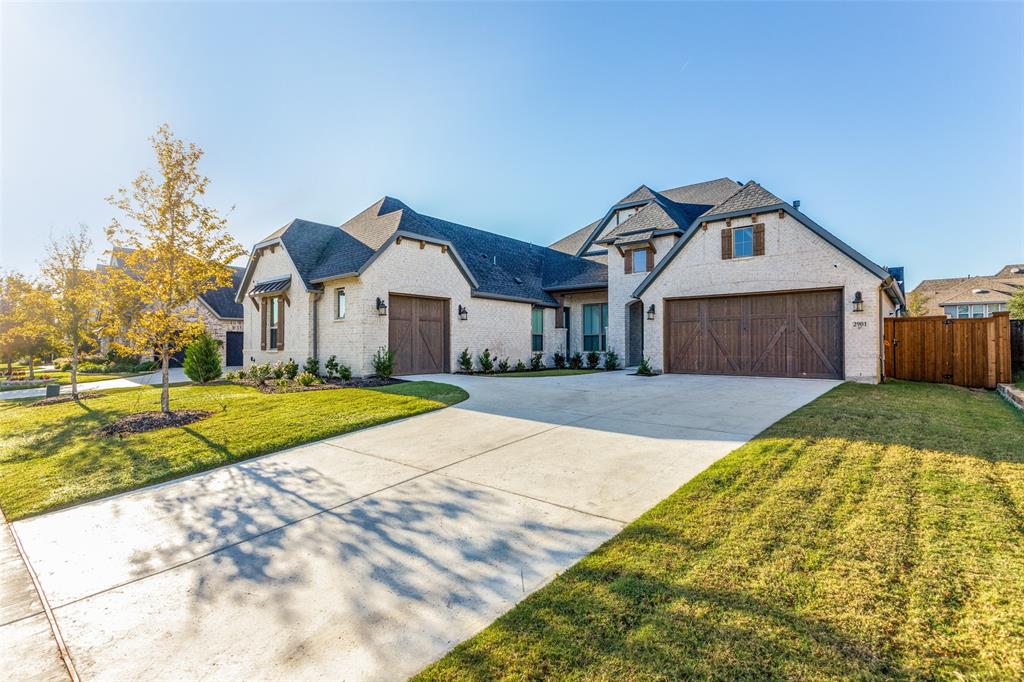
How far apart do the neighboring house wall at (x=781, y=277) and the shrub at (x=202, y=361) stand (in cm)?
1405

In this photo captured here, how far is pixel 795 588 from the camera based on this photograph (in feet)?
8.39

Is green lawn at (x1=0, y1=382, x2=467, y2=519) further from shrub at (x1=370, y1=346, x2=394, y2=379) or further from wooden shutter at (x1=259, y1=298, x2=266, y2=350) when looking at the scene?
wooden shutter at (x1=259, y1=298, x2=266, y2=350)

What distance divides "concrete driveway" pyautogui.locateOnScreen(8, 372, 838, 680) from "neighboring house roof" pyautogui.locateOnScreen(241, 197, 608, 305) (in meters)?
9.50

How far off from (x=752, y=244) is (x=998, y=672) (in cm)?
1297

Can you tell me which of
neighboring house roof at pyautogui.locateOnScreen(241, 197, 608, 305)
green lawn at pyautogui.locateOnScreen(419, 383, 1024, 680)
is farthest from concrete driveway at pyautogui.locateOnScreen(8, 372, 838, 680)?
neighboring house roof at pyautogui.locateOnScreen(241, 197, 608, 305)

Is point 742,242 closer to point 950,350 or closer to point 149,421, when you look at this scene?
point 950,350

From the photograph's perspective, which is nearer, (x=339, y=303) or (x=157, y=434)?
(x=157, y=434)

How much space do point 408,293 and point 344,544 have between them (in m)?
12.0

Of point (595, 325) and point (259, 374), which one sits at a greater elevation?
point (595, 325)

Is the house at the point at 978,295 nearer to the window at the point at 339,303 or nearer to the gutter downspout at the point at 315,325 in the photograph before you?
the window at the point at 339,303

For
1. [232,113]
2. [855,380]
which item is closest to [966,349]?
[855,380]

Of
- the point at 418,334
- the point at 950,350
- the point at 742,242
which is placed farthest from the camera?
the point at 418,334

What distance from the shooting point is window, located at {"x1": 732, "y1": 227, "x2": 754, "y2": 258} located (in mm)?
13219

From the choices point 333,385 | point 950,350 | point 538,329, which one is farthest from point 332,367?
point 950,350
